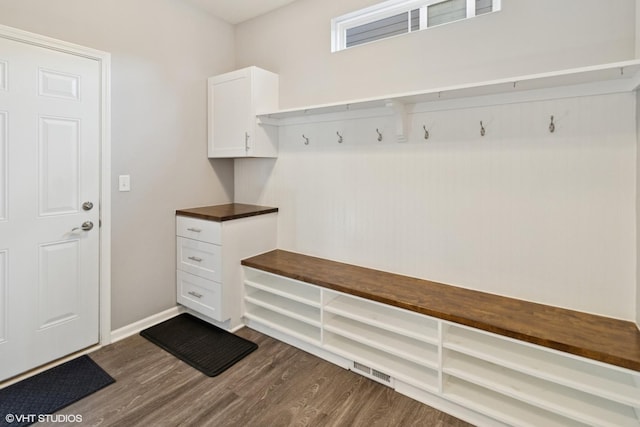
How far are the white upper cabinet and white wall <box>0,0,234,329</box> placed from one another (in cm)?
14

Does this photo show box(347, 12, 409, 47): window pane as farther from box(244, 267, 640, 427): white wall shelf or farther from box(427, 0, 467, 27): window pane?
box(244, 267, 640, 427): white wall shelf

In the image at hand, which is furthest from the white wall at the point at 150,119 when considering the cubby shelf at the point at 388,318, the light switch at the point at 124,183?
the cubby shelf at the point at 388,318

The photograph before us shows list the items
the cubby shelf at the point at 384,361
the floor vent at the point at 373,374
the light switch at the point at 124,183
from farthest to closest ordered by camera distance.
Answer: the light switch at the point at 124,183
the floor vent at the point at 373,374
the cubby shelf at the point at 384,361

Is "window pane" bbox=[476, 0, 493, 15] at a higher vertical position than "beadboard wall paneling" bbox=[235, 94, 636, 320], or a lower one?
higher

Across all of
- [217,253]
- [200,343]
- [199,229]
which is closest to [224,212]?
[199,229]

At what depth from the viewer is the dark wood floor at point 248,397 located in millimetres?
1674

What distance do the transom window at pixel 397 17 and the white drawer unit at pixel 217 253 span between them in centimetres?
152

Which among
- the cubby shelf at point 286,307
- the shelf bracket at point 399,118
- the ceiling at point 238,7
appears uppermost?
the ceiling at point 238,7

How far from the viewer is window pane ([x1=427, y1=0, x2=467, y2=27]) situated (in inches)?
80.8

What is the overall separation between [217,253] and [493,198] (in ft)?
6.24

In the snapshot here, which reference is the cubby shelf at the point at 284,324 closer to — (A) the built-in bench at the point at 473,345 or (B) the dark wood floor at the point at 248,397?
(A) the built-in bench at the point at 473,345

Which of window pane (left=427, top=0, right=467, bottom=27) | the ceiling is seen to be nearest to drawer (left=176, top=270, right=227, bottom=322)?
the ceiling

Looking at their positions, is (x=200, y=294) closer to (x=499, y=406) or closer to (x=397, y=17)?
(x=499, y=406)

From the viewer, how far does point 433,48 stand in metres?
2.11
